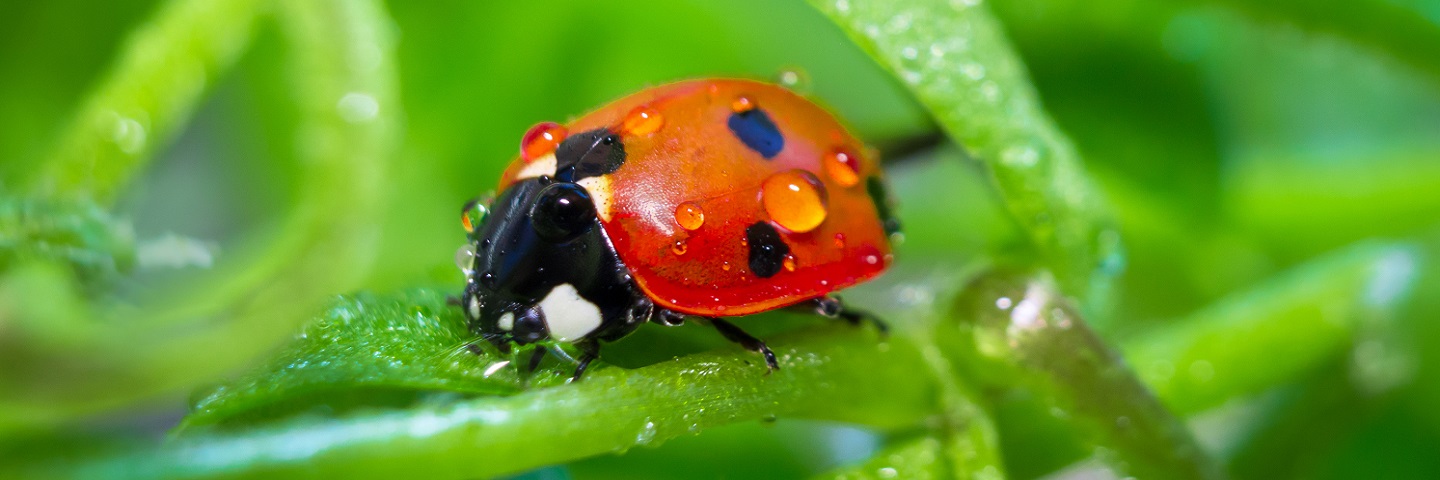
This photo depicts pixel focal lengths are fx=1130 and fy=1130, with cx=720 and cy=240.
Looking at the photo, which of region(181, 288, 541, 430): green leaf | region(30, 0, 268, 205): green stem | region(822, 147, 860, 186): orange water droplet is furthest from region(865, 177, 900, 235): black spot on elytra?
region(30, 0, 268, 205): green stem

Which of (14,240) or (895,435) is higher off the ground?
(14,240)

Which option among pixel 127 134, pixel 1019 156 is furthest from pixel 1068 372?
pixel 127 134

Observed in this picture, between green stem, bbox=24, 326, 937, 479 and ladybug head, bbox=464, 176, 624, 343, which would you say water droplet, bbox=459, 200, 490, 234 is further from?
green stem, bbox=24, 326, 937, 479

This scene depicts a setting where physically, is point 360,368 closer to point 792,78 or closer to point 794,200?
point 794,200

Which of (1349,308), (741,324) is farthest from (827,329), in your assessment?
(1349,308)

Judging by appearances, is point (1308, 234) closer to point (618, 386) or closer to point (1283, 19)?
point (1283, 19)

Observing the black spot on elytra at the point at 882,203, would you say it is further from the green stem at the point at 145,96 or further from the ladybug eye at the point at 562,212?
the green stem at the point at 145,96
